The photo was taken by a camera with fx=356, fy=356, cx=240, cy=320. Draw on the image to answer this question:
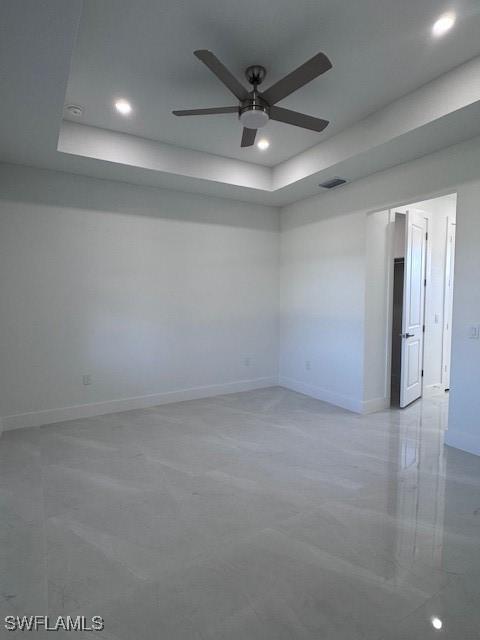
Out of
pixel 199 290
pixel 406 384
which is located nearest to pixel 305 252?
pixel 199 290

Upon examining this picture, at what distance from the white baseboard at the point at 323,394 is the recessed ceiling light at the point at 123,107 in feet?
12.9

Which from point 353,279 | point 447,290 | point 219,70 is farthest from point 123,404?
point 447,290

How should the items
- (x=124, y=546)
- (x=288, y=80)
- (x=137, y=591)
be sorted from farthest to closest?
1. (x=288, y=80)
2. (x=124, y=546)
3. (x=137, y=591)

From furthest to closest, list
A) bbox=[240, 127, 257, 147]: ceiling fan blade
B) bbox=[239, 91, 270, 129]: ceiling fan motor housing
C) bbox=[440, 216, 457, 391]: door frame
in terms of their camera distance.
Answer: bbox=[440, 216, 457, 391]: door frame
bbox=[240, 127, 257, 147]: ceiling fan blade
bbox=[239, 91, 270, 129]: ceiling fan motor housing

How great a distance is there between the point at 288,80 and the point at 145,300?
2.99 m

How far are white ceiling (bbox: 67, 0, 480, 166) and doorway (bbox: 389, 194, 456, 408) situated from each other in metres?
1.91

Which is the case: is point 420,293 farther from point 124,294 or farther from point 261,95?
point 124,294

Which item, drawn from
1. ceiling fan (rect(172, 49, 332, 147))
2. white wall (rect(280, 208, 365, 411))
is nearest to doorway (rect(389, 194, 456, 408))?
white wall (rect(280, 208, 365, 411))

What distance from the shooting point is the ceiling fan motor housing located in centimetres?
248

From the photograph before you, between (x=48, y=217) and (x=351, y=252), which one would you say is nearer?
(x=48, y=217)

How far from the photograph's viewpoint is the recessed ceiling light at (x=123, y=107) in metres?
3.08

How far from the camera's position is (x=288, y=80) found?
7.26 ft

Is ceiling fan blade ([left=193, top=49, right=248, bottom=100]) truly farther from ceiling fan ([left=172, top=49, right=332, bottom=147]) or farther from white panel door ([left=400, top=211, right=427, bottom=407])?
white panel door ([left=400, top=211, right=427, bottom=407])

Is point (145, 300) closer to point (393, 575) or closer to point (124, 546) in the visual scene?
point (124, 546)
